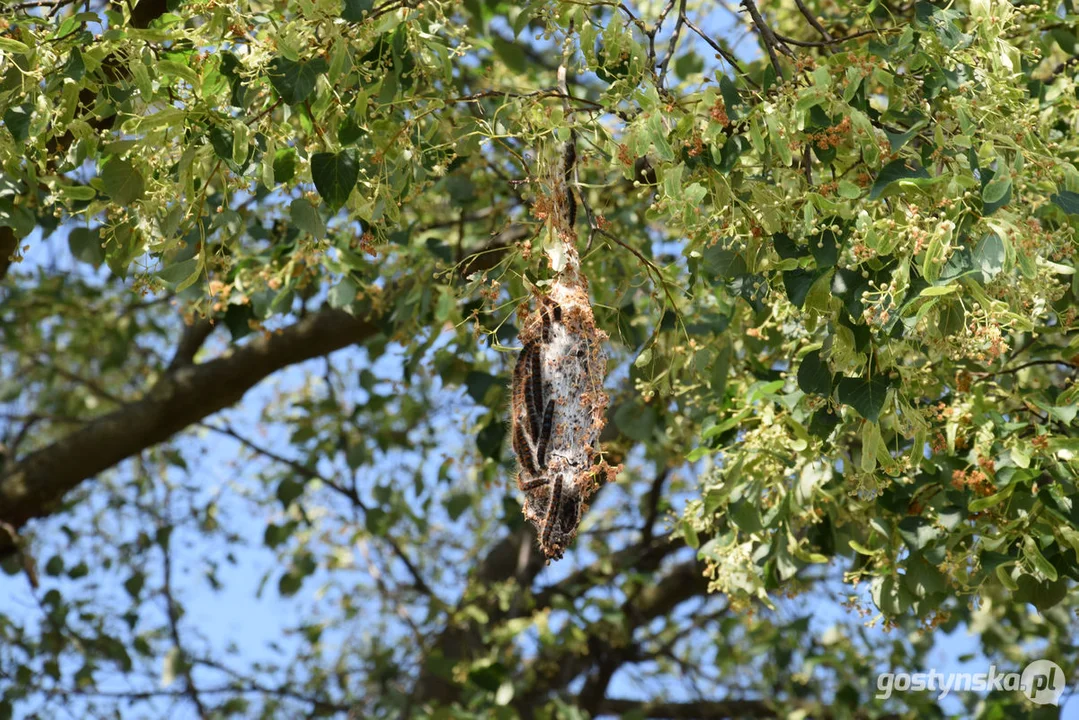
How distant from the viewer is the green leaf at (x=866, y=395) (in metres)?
2.47

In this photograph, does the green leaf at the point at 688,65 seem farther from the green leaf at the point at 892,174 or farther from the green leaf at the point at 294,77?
the green leaf at the point at 294,77

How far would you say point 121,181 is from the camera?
8.47 ft

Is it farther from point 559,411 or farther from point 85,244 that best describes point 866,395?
point 85,244

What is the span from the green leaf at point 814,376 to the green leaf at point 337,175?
38.4 inches

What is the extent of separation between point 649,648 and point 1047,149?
425cm

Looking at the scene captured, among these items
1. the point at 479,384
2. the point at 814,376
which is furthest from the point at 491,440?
the point at 814,376

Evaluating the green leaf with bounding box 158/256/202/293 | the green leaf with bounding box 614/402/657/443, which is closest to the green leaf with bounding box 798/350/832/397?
the green leaf with bounding box 158/256/202/293

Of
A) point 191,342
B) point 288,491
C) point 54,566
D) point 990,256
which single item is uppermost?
point 191,342

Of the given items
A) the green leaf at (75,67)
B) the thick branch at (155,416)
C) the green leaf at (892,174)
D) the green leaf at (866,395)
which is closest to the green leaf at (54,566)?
the thick branch at (155,416)

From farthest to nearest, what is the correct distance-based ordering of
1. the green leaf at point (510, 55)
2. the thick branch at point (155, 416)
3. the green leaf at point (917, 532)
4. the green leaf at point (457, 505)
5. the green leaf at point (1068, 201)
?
the green leaf at point (457, 505) → the thick branch at point (155, 416) → the green leaf at point (510, 55) → the green leaf at point (917, 532) → the green leaf at point (1068, 201)

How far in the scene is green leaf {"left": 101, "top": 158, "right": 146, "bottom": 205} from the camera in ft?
8.43

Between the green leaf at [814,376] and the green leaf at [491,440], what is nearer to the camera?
the green leaf at [814,376]

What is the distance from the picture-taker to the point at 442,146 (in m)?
2.64

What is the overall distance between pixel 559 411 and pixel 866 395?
25.6 inches
